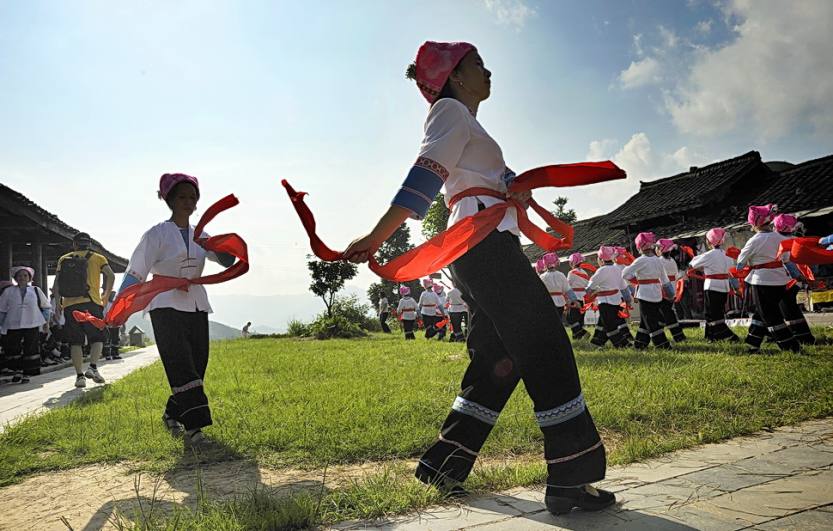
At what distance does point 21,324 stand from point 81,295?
5.26 ft

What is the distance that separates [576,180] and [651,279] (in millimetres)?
7943

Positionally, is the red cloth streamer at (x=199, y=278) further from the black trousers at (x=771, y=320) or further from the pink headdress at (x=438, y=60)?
the black trousers at (x=771, y=320)

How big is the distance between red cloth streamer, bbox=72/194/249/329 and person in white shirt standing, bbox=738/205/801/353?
→ 653 cm

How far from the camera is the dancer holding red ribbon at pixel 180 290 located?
4027 millimetres

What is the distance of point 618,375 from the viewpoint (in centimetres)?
585

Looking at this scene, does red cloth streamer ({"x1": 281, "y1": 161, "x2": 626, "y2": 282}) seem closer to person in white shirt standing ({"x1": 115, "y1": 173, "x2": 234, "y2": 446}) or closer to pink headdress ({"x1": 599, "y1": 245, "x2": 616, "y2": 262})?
person in white shirt standing ({"x1": 115, "y1": 173, "x2": 234, "y2": 446})

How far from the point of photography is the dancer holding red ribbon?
4.03 meters

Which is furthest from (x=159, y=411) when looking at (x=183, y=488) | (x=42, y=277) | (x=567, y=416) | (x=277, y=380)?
(x=42, y=277)

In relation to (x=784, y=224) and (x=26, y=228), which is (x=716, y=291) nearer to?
(x=784, y=224)

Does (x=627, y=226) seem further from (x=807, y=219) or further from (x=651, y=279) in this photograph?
(x=651, y=279)

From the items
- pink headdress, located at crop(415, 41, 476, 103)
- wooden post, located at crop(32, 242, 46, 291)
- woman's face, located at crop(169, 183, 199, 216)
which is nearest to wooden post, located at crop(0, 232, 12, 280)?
wooden post, located at crop(32, 242, 46, 291)

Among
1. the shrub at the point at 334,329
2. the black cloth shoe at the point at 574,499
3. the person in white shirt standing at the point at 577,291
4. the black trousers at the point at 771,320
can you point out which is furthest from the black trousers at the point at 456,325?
the black cloth shoe at the point at 574,499

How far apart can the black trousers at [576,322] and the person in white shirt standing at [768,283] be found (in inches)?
217

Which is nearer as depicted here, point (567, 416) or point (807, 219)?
point (567, 416)
